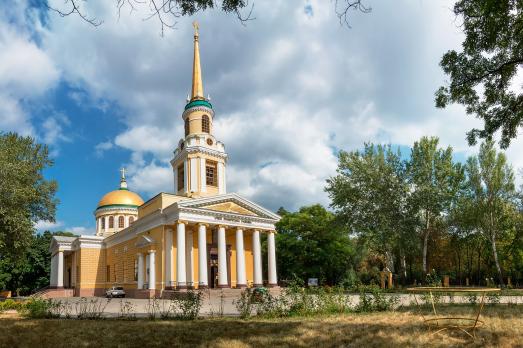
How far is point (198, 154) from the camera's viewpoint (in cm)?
3738

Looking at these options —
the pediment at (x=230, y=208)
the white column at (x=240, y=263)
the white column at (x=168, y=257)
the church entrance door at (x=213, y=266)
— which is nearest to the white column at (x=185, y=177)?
the pediment at (x=230, y=208)

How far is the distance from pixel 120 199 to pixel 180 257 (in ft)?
79.6

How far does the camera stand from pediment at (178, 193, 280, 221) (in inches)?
1241

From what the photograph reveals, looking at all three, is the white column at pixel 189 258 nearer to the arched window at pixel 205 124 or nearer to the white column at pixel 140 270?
the white column at pixel 140 270

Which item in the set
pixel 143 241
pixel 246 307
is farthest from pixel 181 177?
pixel 246 307

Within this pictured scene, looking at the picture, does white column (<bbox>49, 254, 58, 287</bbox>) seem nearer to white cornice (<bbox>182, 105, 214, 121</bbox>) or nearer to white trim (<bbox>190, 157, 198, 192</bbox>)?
white trim (<bbox>190, 157, 198, 192</bbox>)

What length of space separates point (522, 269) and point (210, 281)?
33000 millimetres

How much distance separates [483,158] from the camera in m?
39.1

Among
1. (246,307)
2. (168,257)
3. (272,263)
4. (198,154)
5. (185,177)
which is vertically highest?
(198,154)

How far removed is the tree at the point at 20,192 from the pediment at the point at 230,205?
977 cm

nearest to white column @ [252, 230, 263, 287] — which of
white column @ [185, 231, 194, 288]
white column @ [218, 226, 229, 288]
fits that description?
white column @ [218, 226, 229, 288]

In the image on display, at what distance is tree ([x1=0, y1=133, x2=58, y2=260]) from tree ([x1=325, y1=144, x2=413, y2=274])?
23.9 meters

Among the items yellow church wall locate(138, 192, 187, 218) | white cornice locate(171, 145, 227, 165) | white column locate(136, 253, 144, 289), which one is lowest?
white column locate(136, 253, 144, 289)

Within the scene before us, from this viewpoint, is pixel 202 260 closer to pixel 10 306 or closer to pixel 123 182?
pixel 10 306
